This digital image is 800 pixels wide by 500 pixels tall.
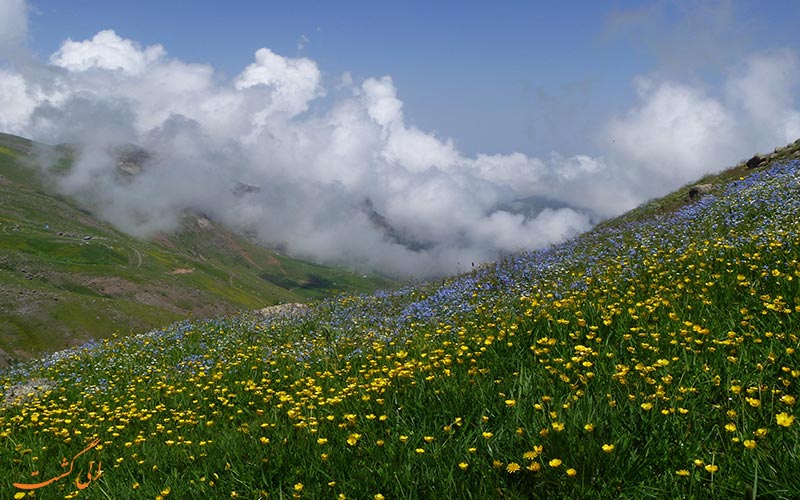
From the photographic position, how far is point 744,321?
604 centimetres

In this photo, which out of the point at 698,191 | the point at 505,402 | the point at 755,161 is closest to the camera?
the point at 505,402

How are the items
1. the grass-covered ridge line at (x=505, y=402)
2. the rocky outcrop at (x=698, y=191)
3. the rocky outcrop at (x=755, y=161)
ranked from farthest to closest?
the rocky outcrop at (x=755, y=161), the rocky outcrop at (x=698, y=191), the grass-covered ridge line at (x=505, y=402)

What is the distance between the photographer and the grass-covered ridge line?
396 cm

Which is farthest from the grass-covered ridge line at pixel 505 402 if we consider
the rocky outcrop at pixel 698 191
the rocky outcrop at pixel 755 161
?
the rocky outcrop at pixel 755 161

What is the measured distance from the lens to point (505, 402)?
521cm

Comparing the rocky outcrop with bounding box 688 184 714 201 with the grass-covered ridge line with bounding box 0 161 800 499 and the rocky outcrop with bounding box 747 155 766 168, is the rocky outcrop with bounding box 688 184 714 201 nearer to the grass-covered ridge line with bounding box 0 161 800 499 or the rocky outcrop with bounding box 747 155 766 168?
the rocky outcrop with bounding box 747 155 766 168

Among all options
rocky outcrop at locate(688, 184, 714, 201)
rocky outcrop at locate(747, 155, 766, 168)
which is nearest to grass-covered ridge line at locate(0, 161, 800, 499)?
rocky outcrop at locate(688, 184, 714, 201)

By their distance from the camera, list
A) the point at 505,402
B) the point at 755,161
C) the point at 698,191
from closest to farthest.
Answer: the point at 505,402 → the point at 698,191 → the point at 755,161

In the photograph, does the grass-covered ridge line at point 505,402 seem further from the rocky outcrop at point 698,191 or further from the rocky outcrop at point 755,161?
the rocky outcrop at point 755,161

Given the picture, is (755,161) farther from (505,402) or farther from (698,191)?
(505,402)

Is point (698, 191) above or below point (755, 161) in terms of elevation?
below

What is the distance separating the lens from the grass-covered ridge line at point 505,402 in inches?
156

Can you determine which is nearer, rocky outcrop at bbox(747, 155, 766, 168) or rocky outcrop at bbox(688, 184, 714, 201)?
rocky outcrop at bbox(688, 184, 714, 201)

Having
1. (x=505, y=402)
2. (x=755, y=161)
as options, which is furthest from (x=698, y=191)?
(x=505, y=402)
